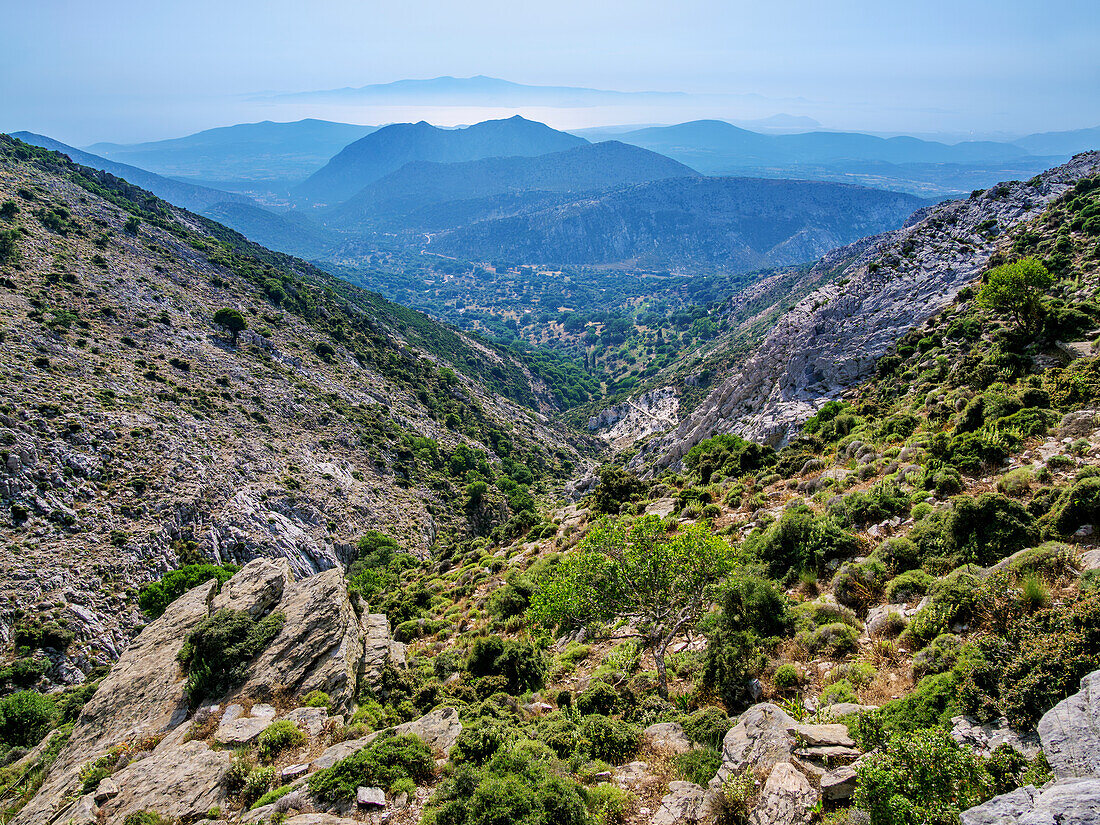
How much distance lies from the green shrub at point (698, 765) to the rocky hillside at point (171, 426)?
77.0ft

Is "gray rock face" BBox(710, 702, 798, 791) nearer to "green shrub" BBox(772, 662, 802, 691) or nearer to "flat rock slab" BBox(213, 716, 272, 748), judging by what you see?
"green shrub" BBox(772, 662, 802, 691)

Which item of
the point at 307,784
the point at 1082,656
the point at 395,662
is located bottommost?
the point at 395,662

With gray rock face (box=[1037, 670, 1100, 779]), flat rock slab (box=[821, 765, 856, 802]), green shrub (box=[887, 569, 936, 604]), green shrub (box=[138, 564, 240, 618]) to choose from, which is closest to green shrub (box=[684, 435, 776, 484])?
green shrub (box=[887, 569, 936, 604])

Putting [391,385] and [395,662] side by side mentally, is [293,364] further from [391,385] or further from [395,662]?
[395,662]

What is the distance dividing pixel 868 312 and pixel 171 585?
233ft

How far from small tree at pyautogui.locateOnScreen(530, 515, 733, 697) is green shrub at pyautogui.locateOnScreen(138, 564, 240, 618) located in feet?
95.2

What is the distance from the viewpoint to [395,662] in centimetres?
2203

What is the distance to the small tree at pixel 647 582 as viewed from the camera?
16.4 m

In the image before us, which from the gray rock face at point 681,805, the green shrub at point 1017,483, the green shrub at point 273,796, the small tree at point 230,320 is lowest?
the green shrub at point 273,796

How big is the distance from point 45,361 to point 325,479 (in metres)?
25.6

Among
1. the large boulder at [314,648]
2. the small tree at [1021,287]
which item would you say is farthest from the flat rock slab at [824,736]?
the small tree at [1021,287]

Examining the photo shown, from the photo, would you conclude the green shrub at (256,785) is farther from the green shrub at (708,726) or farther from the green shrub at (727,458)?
the green shrub at (727,458)

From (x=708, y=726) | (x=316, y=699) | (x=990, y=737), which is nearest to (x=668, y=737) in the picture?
(x=708, y=726)

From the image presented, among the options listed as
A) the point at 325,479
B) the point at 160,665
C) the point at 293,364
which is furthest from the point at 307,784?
the point at 293,364
